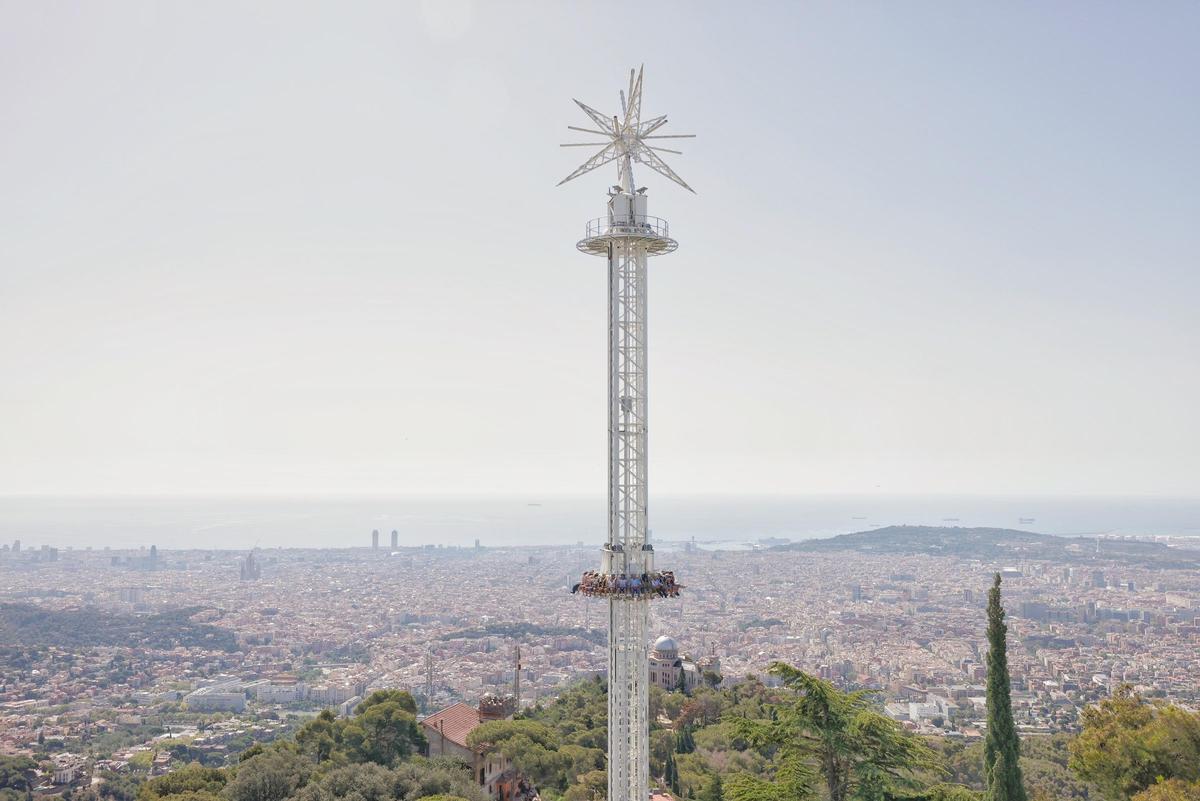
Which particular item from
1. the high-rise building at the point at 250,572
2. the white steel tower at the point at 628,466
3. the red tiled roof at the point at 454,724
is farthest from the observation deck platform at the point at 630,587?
the high-rise building at the point at 250,572

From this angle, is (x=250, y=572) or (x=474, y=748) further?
(x=250, y=572)

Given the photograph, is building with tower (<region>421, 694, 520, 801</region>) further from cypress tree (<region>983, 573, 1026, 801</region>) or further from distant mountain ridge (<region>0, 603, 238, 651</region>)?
distant mountain ridge (<region>0, 603, 238, 651</region>)

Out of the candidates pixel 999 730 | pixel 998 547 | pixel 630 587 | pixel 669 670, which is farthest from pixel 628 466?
pixel 998 547

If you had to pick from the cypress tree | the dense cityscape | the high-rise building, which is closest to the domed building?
the dense cityscape

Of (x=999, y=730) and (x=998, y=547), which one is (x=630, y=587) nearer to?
(x=999, y=730)

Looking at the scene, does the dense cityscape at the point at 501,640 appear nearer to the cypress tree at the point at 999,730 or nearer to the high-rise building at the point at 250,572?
the high-rise building at the point at 250,572

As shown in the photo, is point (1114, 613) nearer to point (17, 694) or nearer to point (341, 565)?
point (17, 694)
